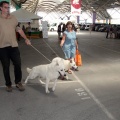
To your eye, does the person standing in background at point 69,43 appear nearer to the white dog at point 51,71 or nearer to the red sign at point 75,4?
the white dog at point 51,71

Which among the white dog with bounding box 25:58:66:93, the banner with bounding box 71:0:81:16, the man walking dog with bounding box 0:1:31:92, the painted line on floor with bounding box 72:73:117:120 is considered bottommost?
the painted line on floor with bounding box 72:73:117:120

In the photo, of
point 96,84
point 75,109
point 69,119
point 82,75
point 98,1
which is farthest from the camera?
point 98,1

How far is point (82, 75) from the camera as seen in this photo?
9.32 meters

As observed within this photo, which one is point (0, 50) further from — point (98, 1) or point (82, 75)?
point (98, 1)

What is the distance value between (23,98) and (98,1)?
51.8m

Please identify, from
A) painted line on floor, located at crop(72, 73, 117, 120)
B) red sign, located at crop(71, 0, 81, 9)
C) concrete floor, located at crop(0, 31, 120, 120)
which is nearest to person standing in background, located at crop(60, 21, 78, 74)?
concrete floor, located at crop(0, 31, 120, 120)

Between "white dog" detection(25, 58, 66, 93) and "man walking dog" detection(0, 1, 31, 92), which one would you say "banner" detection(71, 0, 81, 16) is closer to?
"white dog" detection(25, 58, 66, 93)

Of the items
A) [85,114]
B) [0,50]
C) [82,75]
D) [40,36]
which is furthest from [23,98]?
[40,36]

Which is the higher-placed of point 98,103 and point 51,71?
point 51,71

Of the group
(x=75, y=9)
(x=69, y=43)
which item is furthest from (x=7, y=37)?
(x=75, y=9)

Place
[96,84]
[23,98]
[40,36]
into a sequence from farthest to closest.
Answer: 1. [40,36]
2. [96,84]
3. [23,98]

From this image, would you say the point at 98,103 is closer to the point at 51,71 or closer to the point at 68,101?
the point at 68,101

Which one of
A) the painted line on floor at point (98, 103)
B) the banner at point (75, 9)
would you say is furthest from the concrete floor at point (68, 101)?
the banner at point (75, 9)

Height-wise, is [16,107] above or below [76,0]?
below
